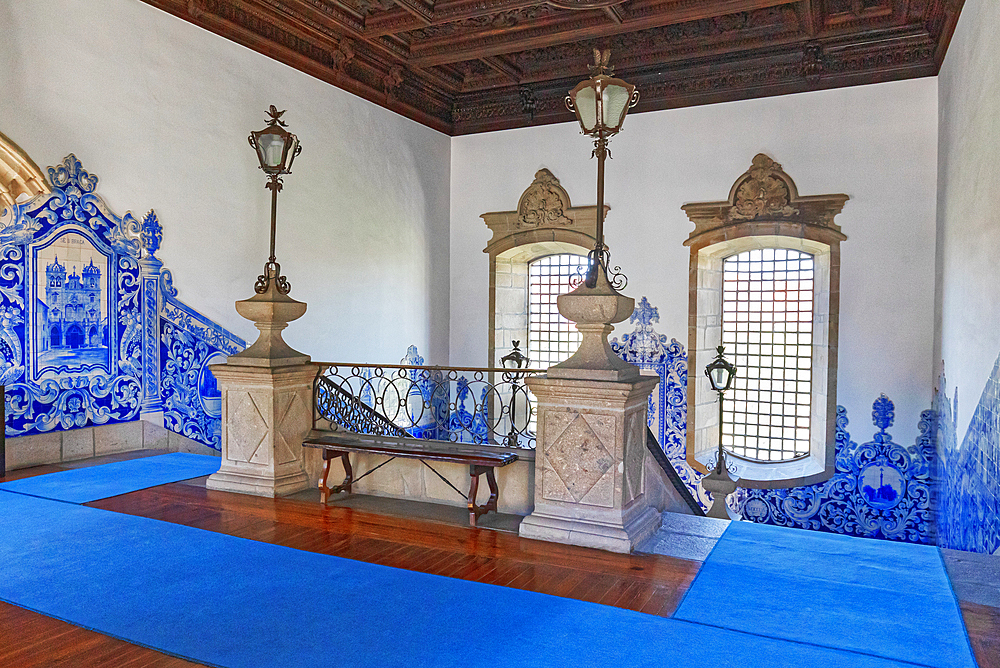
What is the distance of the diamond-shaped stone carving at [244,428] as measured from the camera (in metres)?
5.02

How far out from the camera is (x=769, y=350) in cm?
880

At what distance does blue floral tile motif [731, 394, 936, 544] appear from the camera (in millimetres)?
7559

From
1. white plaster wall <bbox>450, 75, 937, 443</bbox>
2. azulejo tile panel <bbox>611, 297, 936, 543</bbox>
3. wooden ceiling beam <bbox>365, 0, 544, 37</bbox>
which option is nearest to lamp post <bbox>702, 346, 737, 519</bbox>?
azulejo tile panel <bbox>611, 297, 936, 543</bbox>

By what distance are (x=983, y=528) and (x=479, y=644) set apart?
3.61 m

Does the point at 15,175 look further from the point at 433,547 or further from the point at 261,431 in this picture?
the point at 433,547

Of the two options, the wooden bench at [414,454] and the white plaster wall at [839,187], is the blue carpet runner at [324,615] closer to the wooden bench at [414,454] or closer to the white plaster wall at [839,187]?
the wooden bench at [414,454]

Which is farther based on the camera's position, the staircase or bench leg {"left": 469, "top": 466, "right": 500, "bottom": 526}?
bench leg {"left": 469, "top": 466, "right": 500, "bottom": 526}

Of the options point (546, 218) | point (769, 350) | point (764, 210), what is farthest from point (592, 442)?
point (546, 218)

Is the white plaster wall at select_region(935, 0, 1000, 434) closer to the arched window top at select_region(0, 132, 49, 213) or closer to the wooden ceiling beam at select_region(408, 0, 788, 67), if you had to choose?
the wooden ceiling beam at select_region(408, 0, 788, 67)

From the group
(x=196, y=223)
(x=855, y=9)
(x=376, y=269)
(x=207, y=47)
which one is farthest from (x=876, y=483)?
(x=207, y=47)

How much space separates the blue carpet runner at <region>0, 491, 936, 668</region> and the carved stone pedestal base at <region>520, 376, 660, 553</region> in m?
0.76

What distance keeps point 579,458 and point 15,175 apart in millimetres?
4414

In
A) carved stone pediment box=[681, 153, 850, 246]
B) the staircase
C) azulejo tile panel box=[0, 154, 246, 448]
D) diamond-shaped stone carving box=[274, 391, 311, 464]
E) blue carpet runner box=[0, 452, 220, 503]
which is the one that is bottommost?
the staircase

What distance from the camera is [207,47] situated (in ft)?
21.6
